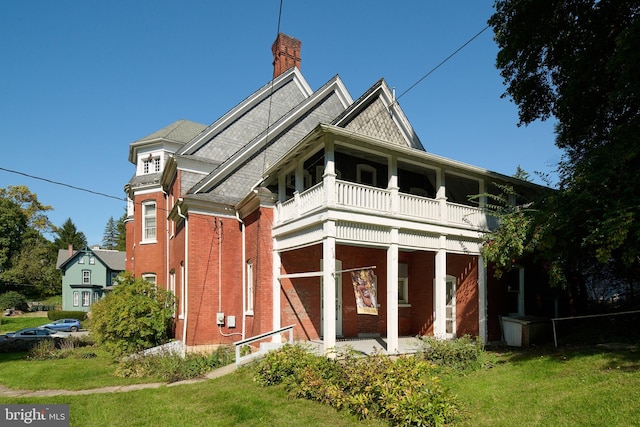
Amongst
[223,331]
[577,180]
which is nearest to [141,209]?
[223,331]

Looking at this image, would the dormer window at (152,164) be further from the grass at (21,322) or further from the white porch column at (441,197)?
the grass at (21,322)

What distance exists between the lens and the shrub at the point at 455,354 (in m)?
10.5

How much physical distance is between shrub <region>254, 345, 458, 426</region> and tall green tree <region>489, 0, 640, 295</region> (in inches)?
204

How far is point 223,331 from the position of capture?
15703mm

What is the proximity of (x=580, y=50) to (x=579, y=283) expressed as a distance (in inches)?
362

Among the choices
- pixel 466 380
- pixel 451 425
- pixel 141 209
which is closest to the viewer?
pixel 451 425

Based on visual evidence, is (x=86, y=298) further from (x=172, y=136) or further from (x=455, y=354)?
(x=455, y=354)

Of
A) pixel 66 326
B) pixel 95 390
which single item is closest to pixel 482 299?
pixel 95 390

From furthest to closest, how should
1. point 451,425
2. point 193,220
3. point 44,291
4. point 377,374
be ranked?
point 44,291 < point 193,220 < point 377,374 < point 451,425

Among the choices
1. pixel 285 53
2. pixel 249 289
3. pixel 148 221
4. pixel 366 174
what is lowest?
pixel 249 289

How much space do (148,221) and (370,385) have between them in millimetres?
18626

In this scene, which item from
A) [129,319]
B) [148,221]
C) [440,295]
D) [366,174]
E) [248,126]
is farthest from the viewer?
[148,221]

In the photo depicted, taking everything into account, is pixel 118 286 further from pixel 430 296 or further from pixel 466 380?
pixel 466 380

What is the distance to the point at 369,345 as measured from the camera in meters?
12.9
